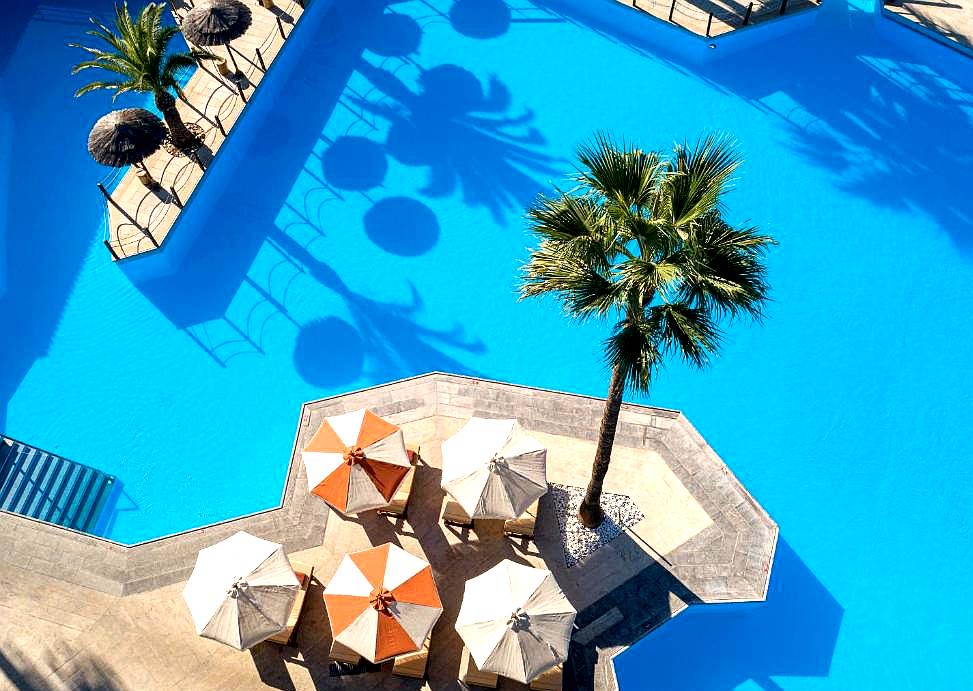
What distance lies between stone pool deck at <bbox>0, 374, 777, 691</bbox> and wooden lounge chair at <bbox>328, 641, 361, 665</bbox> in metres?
0.46

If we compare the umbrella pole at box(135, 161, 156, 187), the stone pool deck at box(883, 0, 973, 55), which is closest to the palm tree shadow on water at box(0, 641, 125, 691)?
the umbrella pole at box(135, 161, 156, 187)

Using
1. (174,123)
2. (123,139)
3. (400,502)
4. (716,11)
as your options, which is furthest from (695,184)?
(716,11)

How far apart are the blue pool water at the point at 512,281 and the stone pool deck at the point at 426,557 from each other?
45.0 inches

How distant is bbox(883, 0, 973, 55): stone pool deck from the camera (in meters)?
24.5

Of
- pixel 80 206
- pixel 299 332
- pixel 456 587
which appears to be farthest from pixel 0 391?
pixel 456 587

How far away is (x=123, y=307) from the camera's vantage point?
2102 centimetres

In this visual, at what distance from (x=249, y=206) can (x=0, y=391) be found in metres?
7.94

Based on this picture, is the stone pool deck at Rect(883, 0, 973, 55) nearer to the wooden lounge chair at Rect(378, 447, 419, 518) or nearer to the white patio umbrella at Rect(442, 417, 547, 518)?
the white patio umbrella at Rect(442, 417, 547, 518)

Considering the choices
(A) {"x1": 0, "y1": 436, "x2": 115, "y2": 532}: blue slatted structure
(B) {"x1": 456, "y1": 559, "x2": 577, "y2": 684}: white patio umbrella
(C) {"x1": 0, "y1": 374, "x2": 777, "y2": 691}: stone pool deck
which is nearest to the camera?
(B) {"x1": 456, "y1": 559, "x2": 577, "y2": 684}: white patio umbrella

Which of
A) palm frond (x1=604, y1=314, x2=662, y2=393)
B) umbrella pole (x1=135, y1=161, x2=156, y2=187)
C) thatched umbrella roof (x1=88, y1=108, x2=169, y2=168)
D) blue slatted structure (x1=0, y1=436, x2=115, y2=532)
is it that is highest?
umbrella pole (x1=135, y1=161, x2=156, y2=187)

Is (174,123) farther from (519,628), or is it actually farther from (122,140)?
(519,628)

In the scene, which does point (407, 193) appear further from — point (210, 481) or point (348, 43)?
point (210, 481)

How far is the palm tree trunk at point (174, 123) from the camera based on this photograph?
2155cm

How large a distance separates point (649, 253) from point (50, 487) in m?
14.7
